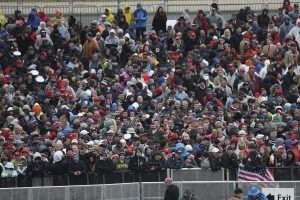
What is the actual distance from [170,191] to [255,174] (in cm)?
405

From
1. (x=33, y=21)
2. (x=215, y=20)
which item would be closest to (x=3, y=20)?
(x=33, y=21)

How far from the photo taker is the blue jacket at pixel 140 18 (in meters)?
50.7

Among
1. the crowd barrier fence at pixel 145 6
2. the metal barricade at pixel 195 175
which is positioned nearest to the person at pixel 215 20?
the crowd barrier fence at pixel 145 6

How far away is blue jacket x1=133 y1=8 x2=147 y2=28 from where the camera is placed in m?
50.7

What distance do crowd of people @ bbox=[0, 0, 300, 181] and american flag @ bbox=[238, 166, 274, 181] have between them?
307 mm

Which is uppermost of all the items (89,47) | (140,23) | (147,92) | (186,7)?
(186,7)

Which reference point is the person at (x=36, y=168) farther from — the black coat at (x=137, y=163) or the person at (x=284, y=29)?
the person at (x=284, y=29)

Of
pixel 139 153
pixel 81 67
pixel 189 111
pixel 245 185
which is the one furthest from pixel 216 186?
pixel 81 67

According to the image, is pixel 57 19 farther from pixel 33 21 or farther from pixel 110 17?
pixel 110 17

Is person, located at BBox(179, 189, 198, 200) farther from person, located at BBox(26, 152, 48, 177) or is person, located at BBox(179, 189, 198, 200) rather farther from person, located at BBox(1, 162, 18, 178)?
person, located at BBox(1, 162, 18, 178)

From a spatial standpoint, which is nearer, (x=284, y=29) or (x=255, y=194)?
(x=255, y=194)

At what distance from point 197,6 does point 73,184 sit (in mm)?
17158

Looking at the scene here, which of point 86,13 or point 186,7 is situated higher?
point 186,7

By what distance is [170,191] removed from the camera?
36250mm
